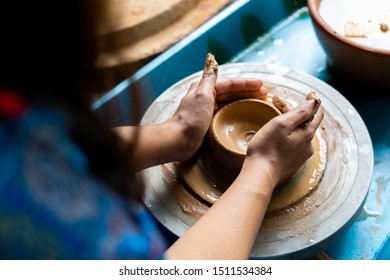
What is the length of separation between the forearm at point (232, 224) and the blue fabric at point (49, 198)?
277mm

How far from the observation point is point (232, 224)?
3.26ft

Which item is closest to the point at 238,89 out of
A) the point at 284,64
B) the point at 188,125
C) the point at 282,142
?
the point at 188,125

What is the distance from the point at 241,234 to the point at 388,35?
990mm

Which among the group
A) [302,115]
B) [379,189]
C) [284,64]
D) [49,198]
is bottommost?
[379,189]

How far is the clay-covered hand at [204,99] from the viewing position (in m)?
1.29

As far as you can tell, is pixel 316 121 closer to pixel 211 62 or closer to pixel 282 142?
pixel 282 142

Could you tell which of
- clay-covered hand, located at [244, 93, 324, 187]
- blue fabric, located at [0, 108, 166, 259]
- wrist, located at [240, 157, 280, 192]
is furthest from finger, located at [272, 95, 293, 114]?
blue fabric, located at [0, 108, 166, 259]

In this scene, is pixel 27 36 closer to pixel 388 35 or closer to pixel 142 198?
pixel 142 198

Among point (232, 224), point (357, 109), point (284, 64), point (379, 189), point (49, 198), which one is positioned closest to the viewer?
point (49, 198)

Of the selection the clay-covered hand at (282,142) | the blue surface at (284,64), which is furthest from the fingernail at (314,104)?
the blue surface at (284,64)

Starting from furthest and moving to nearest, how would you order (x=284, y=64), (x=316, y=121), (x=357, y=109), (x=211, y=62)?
1. (x=284, y=64)
2. (x=357, y=109)
3. (x=211, y=62)
4. (x=316, y=121)

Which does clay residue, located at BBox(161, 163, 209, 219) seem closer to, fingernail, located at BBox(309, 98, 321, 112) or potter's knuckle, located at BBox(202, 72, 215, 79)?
potter's knuckle, located at BBox(202, 72, 215, 79)

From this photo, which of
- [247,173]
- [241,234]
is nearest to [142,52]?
[247,173]

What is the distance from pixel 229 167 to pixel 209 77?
0.92 feet
